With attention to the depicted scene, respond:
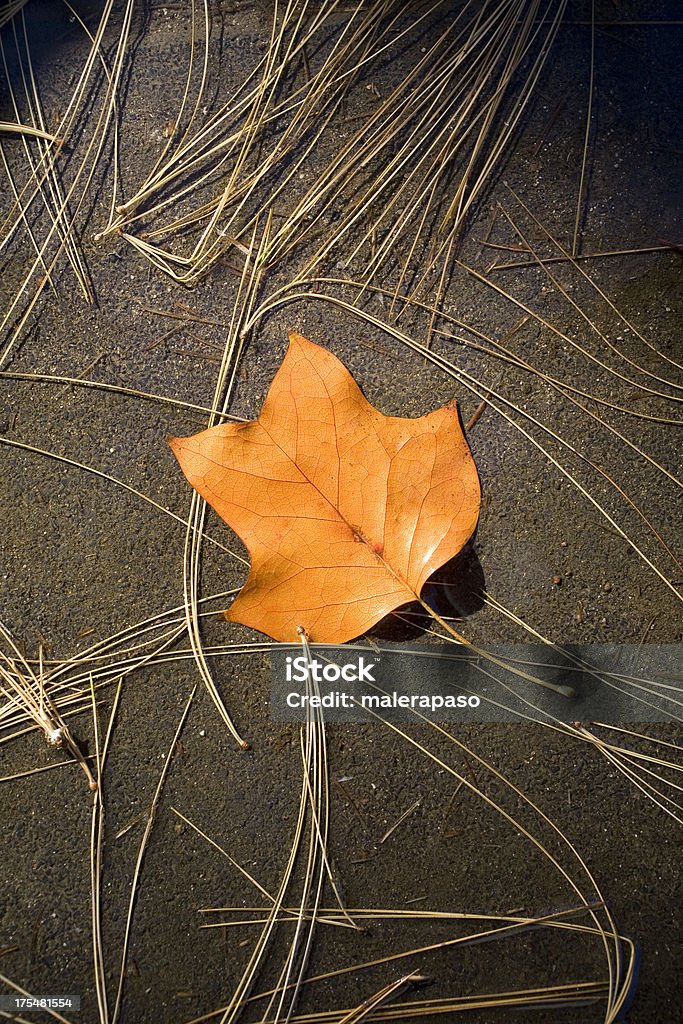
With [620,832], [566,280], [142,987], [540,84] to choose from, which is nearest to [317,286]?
[566,280]

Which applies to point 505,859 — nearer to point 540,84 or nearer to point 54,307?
point 54,307
